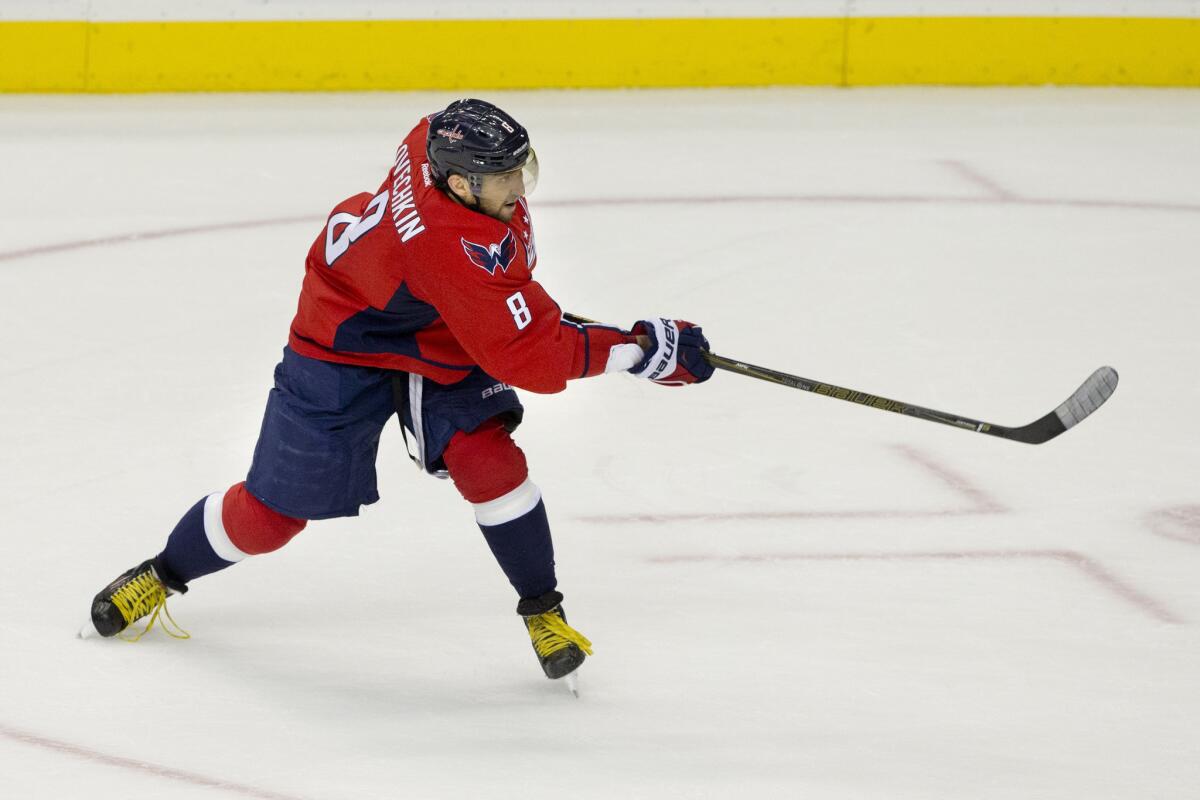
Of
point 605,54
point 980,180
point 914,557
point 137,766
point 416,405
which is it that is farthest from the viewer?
point 605,54

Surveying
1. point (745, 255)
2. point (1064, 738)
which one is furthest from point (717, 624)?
point (745, 255)

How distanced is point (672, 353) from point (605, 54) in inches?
191

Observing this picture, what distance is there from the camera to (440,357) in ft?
7.89

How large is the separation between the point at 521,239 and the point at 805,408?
4.78ft

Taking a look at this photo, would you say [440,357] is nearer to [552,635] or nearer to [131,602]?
[552,635]

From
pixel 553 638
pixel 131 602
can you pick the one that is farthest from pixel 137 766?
pixel 553 638

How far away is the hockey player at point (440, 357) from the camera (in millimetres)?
2262

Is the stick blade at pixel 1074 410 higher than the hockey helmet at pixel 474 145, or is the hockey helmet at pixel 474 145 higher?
the hockey helmet at pixel 474 145

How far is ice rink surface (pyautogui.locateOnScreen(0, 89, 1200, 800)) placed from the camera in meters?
2.30

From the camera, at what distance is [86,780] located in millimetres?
2176

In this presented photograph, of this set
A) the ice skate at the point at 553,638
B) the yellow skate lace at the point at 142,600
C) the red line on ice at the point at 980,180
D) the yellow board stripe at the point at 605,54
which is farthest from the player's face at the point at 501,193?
the yellow board stripe at the point at 605,54

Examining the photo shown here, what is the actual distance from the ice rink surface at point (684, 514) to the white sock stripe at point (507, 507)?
0.26 metres

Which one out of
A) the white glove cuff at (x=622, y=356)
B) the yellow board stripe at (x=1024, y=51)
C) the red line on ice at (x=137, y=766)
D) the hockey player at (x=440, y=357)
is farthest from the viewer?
the yellow board stripe at (x=1024, y=51)

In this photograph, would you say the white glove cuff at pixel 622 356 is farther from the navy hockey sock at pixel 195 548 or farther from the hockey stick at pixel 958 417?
the navy hockey sock at pixel 195 548
